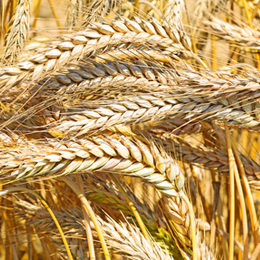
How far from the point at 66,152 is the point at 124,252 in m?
0.31

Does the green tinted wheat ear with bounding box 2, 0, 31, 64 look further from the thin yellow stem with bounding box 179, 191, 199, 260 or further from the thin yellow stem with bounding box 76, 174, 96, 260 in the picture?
the thin yellow stem with bounding box 179, 191, 199, 260

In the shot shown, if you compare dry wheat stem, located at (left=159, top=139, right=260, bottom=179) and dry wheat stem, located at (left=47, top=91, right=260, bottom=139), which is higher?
dry wheat stem, located at (left=47, top=91, right=260, bottom=139)

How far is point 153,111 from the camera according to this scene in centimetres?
69

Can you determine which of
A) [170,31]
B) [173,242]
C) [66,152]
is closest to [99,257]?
[173,242]

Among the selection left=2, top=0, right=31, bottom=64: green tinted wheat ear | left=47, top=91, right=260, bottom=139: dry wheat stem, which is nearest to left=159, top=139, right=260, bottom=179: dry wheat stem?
left=47, top=91, right=260, bottom=139: dry wheat stem

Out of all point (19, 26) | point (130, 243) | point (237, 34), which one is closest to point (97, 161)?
point (130, 243)

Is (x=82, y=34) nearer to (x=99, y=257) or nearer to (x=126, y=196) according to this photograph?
(x=126, y=196)

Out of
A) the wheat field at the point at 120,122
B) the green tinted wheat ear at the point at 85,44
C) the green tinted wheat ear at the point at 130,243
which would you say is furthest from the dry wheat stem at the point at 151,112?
the green tinted wheat ear at the point at 130,243

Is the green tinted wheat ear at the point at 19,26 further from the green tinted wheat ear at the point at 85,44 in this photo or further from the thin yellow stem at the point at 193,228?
the thin yellow stem at the point at 193,228

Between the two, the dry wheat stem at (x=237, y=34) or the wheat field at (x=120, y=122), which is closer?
the wheat field at (x=120, y=122)

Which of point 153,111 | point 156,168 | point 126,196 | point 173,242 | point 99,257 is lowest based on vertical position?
point 99,257

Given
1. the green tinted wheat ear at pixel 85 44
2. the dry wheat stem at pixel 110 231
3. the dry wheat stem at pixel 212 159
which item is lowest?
the dry wheat stem at pixel 110 231

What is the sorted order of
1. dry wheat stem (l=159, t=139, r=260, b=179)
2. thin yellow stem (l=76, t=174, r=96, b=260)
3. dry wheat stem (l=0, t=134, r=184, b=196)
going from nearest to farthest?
dry wheat stem (l=0, t=134, r=184, b=196), thin yellow stem (l=76, t=174, r=96, b=260), dry wheat stem (l=159, t=139, r=260, b=179)

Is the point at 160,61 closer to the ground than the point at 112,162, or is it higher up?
higher up
